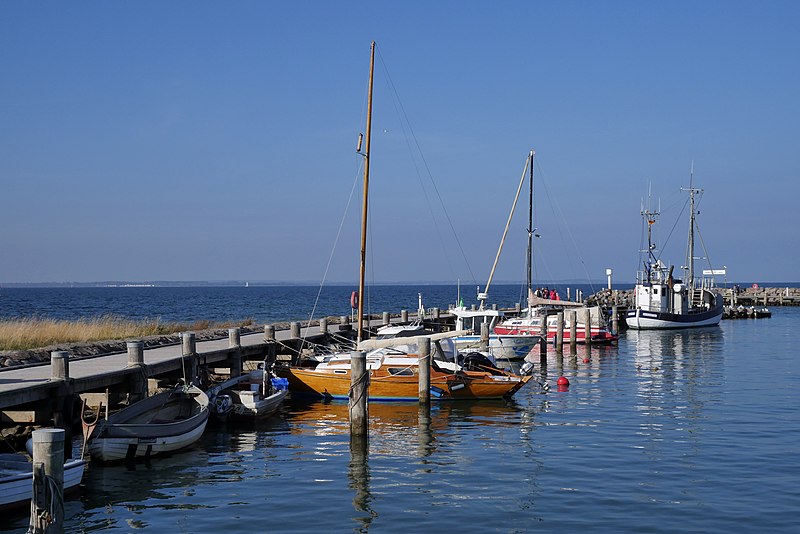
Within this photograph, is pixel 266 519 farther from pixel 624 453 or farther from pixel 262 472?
pixel 624 453

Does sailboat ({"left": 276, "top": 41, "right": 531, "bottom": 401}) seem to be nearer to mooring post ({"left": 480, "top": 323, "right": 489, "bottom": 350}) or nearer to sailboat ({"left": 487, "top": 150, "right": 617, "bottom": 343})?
mooring post ({"left": 480, "top": 323, "right": 489, "bottom": 350})

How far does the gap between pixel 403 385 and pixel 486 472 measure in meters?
9.20

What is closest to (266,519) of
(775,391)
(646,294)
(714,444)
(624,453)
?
(624,453)

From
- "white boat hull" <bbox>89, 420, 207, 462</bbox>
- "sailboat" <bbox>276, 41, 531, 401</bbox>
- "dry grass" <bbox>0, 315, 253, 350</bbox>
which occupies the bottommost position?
"white boat hull" <bbox>89, 420, 207, 462</bbox>

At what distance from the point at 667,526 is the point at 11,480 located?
11.5 m

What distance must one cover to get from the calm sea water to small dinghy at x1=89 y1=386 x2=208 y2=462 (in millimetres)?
471

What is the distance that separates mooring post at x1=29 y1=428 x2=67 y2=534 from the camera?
1162cm

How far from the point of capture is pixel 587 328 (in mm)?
51094

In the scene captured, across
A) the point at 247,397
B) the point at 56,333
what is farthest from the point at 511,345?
the point at 56,333

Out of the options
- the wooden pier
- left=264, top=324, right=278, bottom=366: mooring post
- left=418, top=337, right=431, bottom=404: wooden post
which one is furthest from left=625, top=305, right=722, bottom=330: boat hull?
left=418, top=337, right=431, bottom=404: wooden post

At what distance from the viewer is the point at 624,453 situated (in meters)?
20.1

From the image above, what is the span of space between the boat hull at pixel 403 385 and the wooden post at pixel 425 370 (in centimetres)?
99

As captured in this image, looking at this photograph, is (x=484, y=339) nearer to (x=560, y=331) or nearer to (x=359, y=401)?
(x=560, y=331)

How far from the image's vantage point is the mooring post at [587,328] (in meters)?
50.6
